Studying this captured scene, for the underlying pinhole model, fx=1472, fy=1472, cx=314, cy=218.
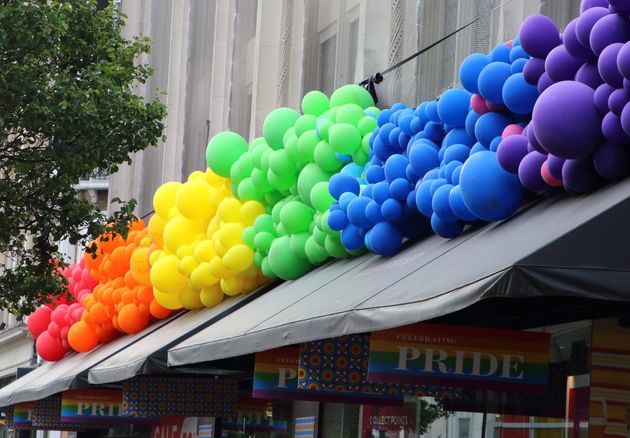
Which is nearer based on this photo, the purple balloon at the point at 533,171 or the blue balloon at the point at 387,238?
the purple balloon at the point at 533,171

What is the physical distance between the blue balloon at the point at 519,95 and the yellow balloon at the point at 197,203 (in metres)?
9.18

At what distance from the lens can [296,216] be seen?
53.3ft

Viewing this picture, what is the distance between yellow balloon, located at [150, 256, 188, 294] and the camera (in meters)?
20.1

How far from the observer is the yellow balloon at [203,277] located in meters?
19.0

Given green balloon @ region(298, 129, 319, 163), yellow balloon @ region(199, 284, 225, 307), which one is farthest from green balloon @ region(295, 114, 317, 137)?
yellow balloon @ region(199, 284, 225, 307)

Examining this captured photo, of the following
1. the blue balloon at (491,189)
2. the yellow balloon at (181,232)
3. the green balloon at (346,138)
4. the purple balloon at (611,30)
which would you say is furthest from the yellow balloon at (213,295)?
the purple balloon at (611,30)

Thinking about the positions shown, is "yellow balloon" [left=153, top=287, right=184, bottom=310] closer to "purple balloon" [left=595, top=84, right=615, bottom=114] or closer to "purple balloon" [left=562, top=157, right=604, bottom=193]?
"purple balloon" [left=562, top=157, right=604, bottom=193]

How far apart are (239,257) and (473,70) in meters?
6.81

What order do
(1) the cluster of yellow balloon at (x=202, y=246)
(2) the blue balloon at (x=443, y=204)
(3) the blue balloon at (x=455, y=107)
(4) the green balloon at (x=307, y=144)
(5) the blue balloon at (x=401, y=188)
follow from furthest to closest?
(1) the cluster of yellow balloon at (x=202, y=246)
(4) the green balloon at (x=307, y=144)
(5) the blue balloon at (x=401, y=188)
(3) the blue balloon at (x=455, y=107)
(2) the blue balloon at (x=443, y=204)

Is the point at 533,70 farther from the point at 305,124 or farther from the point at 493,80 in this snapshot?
the point at 305,124

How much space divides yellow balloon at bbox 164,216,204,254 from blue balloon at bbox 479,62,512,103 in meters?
8.94

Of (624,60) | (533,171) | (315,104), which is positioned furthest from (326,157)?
(624,60)

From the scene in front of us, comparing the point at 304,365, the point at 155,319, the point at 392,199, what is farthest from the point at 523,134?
the point at 155,319

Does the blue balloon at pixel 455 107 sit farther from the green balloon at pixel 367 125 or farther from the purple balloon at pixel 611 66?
the purple balloon at pixel 611 66
